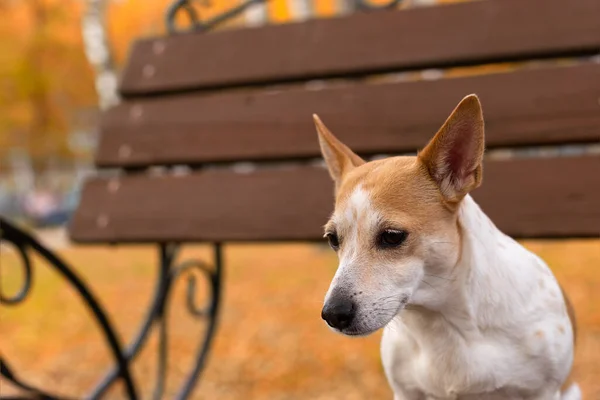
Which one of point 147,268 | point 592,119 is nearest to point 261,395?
point 592,119

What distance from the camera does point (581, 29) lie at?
2332 mm

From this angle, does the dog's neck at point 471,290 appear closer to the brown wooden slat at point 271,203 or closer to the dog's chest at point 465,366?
the dog's chest at point 465,366

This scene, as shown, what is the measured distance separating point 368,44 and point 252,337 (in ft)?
10.3

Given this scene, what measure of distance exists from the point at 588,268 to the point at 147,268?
624 centimetres

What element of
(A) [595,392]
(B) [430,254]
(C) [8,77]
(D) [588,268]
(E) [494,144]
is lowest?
(C) [8,77]

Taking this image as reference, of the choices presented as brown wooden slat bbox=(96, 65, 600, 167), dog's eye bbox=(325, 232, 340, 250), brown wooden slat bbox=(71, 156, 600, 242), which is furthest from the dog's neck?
brown wooden slat bbox=(96, 65, 600, 167)

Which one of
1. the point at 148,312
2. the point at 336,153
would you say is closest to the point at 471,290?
the point at 336,153

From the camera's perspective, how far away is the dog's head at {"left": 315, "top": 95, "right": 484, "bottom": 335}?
4.95 feet

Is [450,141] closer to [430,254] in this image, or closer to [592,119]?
[430,254]

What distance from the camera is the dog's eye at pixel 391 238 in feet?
5.09

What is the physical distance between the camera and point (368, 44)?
2668mm

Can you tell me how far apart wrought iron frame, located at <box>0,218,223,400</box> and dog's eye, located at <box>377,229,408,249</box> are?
1.30 meters

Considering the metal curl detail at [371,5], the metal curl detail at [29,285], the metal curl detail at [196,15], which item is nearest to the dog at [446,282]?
the metal curl detail at [29,285]

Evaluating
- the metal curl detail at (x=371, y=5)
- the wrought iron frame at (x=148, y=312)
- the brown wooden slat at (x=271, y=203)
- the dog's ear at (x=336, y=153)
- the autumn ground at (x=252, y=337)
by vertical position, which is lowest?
the autumn ground at (x=252, y=337)
